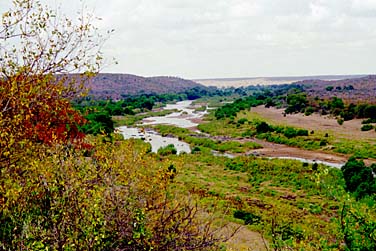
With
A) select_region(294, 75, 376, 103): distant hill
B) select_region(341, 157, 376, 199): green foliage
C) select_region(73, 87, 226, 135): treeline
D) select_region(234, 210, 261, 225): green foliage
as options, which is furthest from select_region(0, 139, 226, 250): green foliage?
select_region(294, 75, 376, 103): distant hill

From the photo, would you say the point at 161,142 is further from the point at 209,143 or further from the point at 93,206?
the point at 93,206

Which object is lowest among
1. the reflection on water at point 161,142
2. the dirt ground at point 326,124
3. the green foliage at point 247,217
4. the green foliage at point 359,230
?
the reflection on water at point 161,142

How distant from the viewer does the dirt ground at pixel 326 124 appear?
4806 cm

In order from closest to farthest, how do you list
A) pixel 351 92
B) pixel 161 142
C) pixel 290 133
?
1. pixel 290 133
2. pixel 161 142
3. pixel 351 92

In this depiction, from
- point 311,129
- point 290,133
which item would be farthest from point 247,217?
point 311,129

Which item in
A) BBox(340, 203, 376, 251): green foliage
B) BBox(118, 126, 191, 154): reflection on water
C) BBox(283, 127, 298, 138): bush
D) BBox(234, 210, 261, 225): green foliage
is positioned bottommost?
BBox(118, 126, 191, 154): reflection on water

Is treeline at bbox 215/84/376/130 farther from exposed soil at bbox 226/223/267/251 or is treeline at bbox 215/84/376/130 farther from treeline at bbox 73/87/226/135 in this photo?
exposed soil at bbox 226/223/267/251

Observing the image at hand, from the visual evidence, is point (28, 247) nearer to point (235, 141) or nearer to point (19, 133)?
point (19, 133)

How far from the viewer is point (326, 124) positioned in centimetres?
5856

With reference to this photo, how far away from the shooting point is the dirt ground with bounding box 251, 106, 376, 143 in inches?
1892

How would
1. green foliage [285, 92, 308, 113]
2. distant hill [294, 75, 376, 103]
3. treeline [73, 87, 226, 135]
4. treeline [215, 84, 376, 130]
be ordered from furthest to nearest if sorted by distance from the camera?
distant hill [294, 75, 376, 103]
green foliage [285, 92, 308, 113]
treeline [215, 84, 376, 130]
treeline [73, 87, 226, 135]

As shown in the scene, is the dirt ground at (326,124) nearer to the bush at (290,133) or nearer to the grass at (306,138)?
the grass at (306,138)

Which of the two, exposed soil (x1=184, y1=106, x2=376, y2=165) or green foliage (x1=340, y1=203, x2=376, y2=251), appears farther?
exposed soil (x1=184, y1=106, x2=376, y2=165)

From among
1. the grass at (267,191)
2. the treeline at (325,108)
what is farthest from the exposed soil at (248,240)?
the treeline at (325,108)
